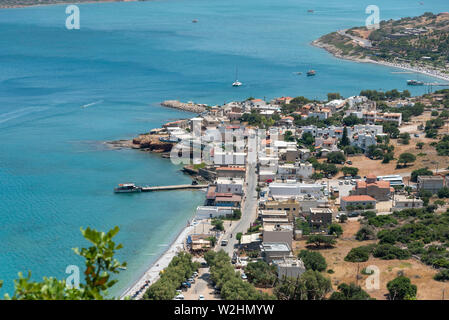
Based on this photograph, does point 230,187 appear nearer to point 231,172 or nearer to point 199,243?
point 231,172

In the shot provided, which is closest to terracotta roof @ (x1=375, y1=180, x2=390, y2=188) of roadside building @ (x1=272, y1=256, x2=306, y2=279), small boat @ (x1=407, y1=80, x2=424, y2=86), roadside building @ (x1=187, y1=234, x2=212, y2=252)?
roadside building @ (x1=187, y1=234, x2=212, y2=252)

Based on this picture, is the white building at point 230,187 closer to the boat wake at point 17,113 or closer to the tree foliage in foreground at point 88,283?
the boat wake at point 17,113

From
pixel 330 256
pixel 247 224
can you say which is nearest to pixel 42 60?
pixel 247 224

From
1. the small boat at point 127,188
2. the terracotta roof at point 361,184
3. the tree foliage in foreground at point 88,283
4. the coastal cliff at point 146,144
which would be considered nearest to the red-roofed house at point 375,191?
the terracotta roof at point 361,184

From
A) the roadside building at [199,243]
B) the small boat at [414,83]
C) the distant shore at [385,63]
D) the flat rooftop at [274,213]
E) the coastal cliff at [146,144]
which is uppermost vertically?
the distant shore at [385,63]

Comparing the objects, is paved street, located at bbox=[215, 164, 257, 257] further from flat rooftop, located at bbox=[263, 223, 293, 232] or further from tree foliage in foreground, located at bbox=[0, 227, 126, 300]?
tree foliage in foreground, located at bbox=[0, 227, 126, 300]
